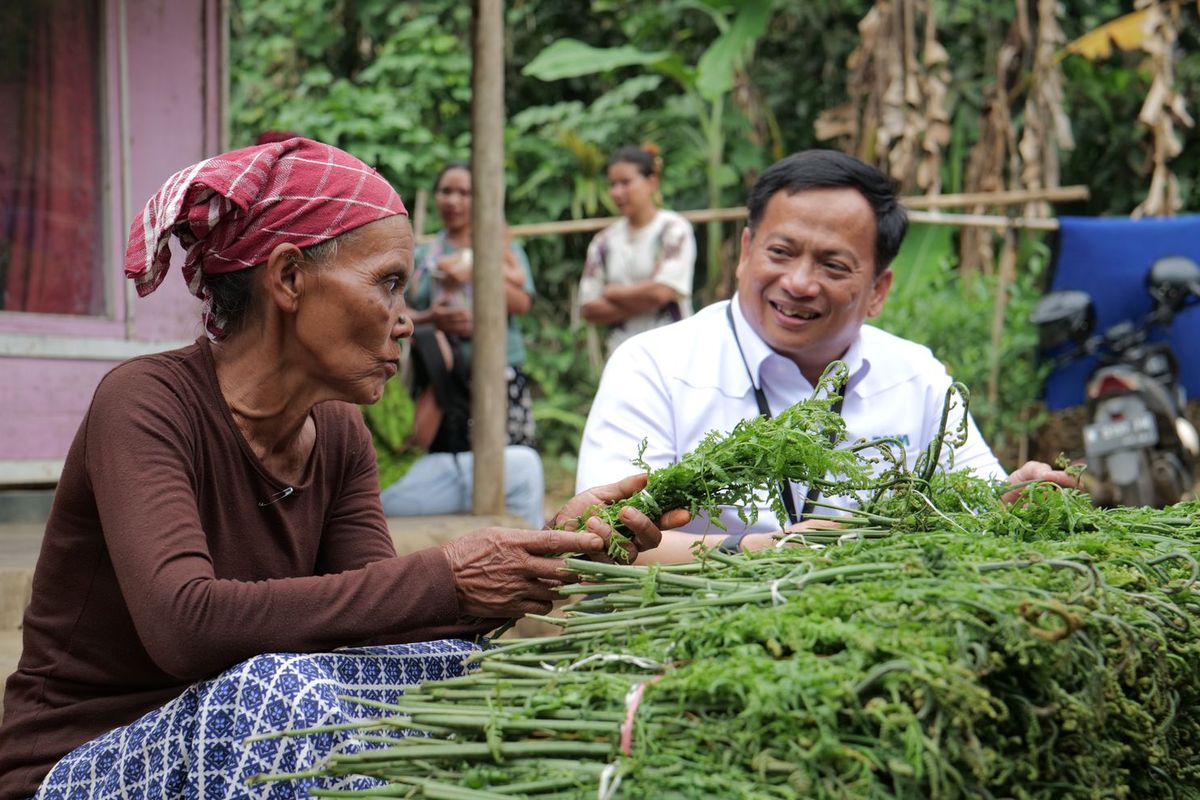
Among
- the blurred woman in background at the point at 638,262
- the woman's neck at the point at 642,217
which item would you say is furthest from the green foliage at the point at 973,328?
the woman's neck at the point at 642,217

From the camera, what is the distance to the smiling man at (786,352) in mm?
3246

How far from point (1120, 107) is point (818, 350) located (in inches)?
325

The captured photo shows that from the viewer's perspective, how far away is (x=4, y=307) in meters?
5.41

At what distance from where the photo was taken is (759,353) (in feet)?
10.8

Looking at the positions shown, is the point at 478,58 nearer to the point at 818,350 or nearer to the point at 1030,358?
the point at 818,350

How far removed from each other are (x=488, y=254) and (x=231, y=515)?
347 centimetres

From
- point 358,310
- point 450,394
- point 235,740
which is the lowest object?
point 235,740

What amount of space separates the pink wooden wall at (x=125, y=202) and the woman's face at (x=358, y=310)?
3.52m

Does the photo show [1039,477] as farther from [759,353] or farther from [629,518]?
[629,518]

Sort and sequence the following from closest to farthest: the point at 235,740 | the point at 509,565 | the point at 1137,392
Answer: the point at 235,740, the point at 509,565, the point at 1137,392

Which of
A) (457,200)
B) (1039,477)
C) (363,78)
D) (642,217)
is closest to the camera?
(1039,477)

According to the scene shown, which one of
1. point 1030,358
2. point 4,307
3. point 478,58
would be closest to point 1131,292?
point 1030,358

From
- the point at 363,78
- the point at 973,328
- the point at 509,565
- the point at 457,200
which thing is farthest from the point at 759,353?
the point at 363,78

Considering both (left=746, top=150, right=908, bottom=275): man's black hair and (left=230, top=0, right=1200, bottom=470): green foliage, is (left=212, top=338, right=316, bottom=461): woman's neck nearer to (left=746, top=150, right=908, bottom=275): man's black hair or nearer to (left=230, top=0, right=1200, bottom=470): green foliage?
(left=746, top=150, right=908, bottom=275): man's black hair
